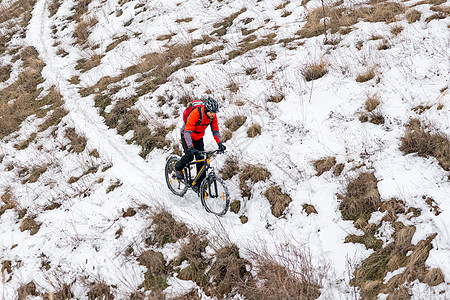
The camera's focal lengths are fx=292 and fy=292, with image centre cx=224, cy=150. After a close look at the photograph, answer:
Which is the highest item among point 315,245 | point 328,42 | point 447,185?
point 328,42

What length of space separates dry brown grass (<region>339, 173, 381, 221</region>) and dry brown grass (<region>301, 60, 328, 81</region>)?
3.90 meters

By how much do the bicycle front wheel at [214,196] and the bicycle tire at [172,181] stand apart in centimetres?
87

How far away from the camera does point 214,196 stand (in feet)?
22.3

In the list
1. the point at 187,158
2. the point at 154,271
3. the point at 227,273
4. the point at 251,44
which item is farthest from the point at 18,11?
the point at 227,273

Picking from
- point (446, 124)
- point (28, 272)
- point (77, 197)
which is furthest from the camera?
point (77, 197)

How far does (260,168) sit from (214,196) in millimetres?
1271

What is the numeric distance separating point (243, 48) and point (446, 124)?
299 inches

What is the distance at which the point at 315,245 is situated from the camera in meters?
5.17

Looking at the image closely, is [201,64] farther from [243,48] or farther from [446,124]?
[446,124]

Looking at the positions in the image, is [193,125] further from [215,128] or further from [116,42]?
[116,42]

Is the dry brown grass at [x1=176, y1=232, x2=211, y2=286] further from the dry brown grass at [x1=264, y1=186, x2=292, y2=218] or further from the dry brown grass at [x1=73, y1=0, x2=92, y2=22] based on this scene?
the dry brown grass at [x1=73, y1=0, x2=92, y2=22]

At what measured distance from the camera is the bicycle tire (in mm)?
7556

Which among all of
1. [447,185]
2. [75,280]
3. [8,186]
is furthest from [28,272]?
[447,185]

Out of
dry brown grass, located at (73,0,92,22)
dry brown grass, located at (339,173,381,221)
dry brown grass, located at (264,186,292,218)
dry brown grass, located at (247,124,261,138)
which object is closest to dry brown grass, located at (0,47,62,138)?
dry brown grass, located at (73,0,92,22)
